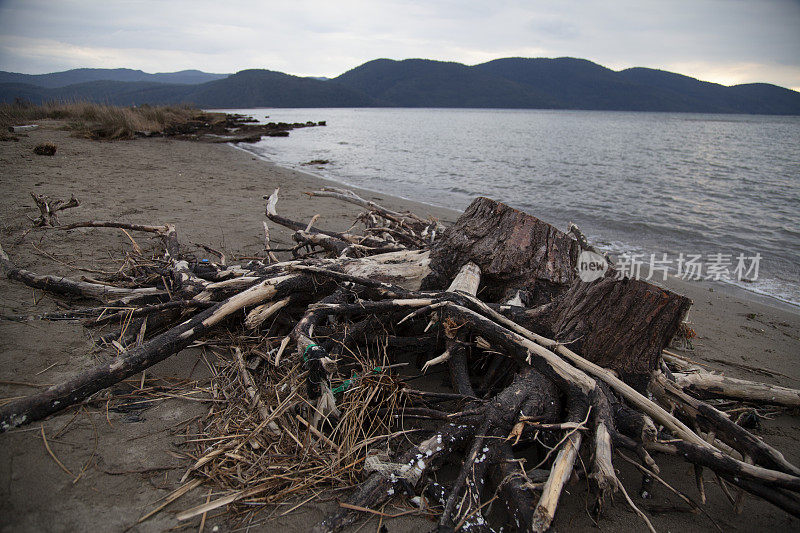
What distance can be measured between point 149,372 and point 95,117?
22162mm

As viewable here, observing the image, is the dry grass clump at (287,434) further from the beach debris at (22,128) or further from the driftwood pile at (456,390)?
the beach debris at (22,128)

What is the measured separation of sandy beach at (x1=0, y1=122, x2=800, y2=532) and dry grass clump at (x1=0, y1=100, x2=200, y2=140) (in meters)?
9.24

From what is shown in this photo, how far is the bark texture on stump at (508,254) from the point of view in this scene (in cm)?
286

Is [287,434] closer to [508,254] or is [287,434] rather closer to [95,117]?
[508,254]

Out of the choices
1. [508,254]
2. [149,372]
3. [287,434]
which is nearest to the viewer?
[287,434]

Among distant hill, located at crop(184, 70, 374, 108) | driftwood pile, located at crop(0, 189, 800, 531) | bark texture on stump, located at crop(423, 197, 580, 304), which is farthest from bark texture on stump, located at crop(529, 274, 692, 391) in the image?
distant hill, located at crop(184, 70, 374, 108)

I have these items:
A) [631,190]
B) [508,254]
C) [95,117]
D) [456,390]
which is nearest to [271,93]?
[95,117]

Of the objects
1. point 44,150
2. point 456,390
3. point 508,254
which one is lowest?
point 456,390

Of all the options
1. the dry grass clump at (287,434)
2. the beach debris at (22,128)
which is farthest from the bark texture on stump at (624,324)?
the beach debris at (22,128)

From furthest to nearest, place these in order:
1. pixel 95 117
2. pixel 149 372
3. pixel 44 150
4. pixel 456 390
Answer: pixel 95 117 → pixel 44 150 → pixel 149 372 → pixel 456 390

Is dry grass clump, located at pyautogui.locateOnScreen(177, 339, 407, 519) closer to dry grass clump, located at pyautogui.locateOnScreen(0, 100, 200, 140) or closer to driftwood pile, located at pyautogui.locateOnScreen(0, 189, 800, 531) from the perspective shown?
driftwood pile, located at pyautogui.locateOnScreen(0, 189, 800, 531)

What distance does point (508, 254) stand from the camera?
9.48 feet

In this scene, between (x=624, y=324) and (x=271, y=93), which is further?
(x=271, y=93)

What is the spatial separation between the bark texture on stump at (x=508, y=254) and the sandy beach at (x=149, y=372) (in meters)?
1.35
